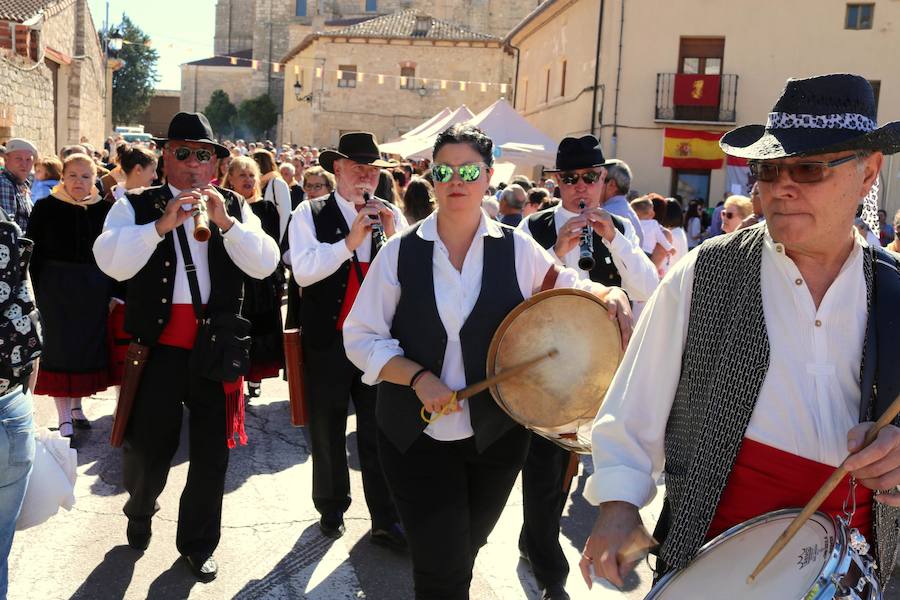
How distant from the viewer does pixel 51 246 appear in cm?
658

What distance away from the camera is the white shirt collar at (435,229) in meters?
3.53

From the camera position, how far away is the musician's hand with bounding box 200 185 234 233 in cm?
431

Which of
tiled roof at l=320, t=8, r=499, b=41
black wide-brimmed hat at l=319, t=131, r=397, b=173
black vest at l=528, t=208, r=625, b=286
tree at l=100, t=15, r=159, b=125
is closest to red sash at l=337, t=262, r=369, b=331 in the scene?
black wide-brimmed hat at l=319, t=131, r=397, b=173

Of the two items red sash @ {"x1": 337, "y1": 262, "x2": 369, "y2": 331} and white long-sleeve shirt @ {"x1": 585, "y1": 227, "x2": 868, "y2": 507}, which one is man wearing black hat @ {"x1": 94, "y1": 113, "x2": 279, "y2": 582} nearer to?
red sash @ {"x1": 337, "y1": 262, "x2": 369, "y2": 331}

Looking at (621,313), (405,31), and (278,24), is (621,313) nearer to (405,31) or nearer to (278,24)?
(405,31)

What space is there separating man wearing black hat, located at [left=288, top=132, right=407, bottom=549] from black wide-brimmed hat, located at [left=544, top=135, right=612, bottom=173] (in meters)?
0.94

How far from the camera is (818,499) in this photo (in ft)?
6.39

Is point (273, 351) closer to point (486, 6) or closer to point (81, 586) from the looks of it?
point (81, 586)

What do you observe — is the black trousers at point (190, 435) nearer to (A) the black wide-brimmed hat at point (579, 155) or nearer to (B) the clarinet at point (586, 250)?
(B) the clarinet at point (586, 250)

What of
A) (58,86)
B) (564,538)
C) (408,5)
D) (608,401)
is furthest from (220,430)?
(408,5)

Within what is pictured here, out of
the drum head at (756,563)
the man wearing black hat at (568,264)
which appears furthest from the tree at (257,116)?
the drum head at (756,563)

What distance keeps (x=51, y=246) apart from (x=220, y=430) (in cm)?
284

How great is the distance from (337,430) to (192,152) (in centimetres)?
167

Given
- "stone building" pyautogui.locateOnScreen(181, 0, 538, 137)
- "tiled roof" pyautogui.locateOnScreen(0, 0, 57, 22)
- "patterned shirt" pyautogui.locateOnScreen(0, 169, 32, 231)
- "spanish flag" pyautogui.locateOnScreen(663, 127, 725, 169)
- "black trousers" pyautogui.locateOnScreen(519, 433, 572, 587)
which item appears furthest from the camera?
"stone building" pyautogui.locateOnScreen(181, 0, 538, 137)
